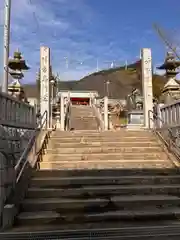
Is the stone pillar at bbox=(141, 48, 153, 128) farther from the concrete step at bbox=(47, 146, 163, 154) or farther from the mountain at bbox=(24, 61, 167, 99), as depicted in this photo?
the mountain at bbox=(24, 61, 167, 99)

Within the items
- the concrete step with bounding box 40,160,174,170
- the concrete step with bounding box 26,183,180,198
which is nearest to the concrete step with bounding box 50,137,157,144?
the concrete step with bounding box 40,160,174,170

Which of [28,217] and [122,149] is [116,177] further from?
[28,217]

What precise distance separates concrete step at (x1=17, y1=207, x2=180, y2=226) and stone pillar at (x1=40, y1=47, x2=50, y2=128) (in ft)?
23.7

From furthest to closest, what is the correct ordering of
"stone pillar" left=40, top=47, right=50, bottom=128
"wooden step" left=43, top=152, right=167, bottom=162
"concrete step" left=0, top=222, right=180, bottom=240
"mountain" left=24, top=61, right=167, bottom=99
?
1. "mountain" left=24, top=61, right=167, bottom=99
2. "stone pillar" left=40, top=47, right=50, bottom=128
3. "wooden step" left=43, top=152, right=167, bottom=162
4. "concrete step" left=0, top=222, right=180, bottom=240

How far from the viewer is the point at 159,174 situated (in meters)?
6.66

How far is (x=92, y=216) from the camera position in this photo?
4.93m

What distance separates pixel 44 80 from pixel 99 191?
7372 millimetres

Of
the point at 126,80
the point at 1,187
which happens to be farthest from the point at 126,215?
the point at 126,80

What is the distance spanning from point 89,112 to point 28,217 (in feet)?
56.2

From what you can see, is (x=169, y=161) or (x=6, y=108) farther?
(x=169, y=161)

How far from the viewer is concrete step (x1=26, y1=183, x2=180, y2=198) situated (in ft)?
18.7

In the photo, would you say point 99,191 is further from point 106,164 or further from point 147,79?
point 147,79

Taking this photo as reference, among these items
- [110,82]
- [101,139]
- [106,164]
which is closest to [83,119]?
[101,139]

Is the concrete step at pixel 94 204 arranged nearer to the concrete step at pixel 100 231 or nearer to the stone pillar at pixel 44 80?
the concrete step at pixel 100 231
